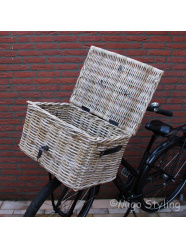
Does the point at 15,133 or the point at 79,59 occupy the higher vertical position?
the point at 79,59

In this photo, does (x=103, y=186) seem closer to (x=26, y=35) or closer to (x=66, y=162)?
(x=66, y=162)

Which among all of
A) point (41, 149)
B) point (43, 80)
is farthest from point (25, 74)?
point (41, 149)

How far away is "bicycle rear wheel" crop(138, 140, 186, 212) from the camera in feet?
9.15

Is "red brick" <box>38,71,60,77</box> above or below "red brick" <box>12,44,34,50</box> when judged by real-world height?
below

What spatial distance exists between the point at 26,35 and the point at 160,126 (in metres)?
1.65

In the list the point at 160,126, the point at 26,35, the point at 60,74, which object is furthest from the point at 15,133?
the point at 160,126

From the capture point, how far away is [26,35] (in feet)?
10.2

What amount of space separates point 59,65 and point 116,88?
1031mm

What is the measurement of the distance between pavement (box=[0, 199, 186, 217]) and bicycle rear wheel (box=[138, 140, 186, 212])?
0.39 ft

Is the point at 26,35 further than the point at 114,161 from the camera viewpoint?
Yes

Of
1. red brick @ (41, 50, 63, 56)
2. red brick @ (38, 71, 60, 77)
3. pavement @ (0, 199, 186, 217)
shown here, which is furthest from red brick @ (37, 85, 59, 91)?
pavement @ (0, 199, 186, 217)

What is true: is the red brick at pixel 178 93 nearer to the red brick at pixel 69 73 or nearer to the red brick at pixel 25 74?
the red brick at pixel 69 73

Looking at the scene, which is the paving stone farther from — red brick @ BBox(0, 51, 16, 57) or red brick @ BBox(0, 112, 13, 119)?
red brick @ BBox(0, 51, 16, 57)

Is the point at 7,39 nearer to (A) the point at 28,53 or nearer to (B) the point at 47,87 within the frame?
(A) the point at 28,53
